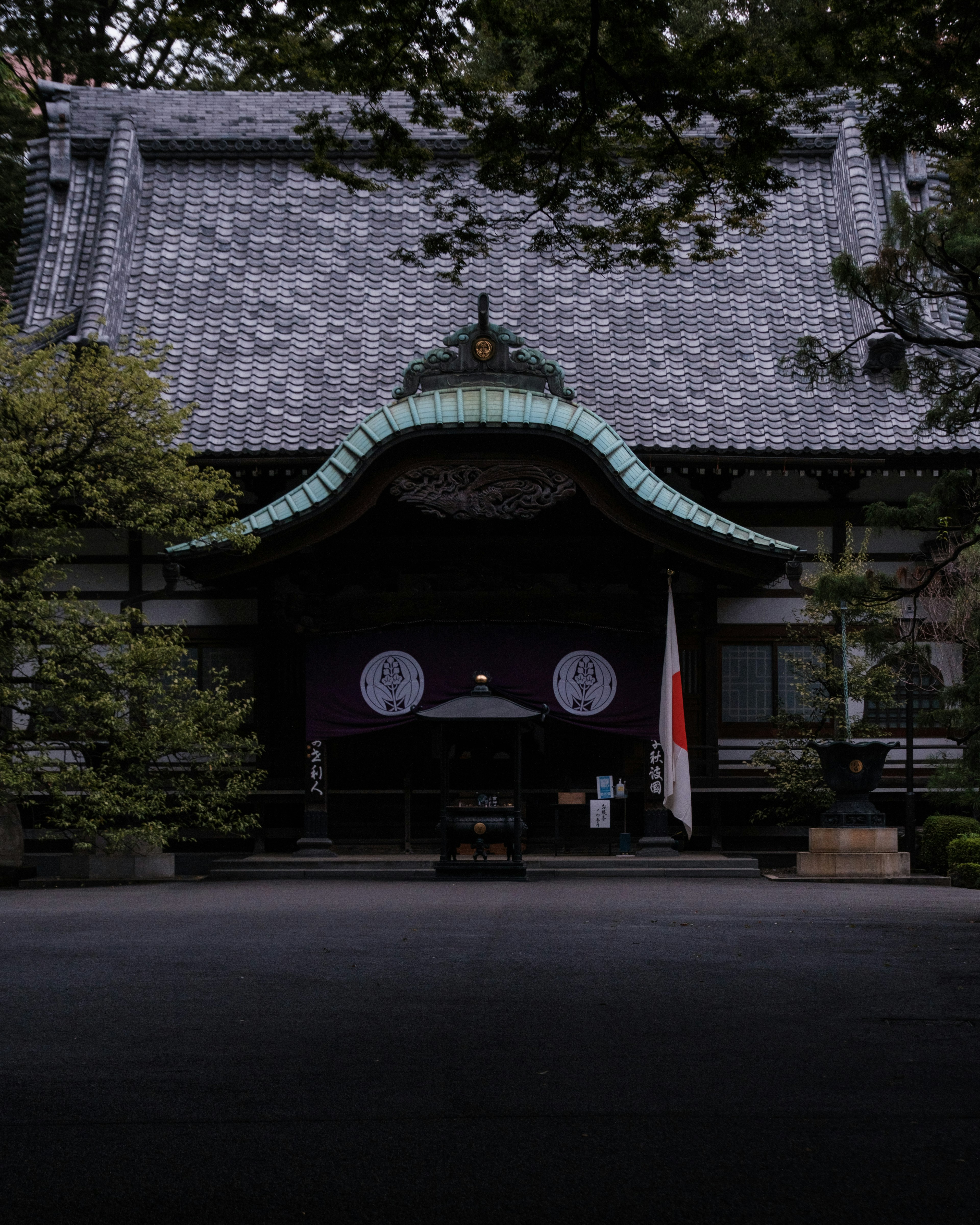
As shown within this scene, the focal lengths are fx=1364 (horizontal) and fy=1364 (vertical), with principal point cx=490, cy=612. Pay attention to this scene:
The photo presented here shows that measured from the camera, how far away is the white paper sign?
1892 centimetres

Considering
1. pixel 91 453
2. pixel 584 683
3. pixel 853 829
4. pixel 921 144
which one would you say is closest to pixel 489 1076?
pixel 921 144

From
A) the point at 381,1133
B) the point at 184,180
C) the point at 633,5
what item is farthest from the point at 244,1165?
the point at 184,180

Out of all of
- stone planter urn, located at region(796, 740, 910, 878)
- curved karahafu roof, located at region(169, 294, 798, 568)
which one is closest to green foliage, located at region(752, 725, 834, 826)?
stone planter urn, located at region(796, 740, 910, 878)

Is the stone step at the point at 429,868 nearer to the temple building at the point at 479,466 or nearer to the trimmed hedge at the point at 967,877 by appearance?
the temple building at the point at 479,466

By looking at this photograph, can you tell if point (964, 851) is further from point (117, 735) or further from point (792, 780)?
point (117, 735)

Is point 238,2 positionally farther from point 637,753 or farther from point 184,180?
point 184,180

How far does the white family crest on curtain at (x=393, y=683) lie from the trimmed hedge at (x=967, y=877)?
748 cm

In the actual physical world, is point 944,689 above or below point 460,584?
below

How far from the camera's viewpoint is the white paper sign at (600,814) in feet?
62.1

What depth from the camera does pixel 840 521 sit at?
69.5 feet

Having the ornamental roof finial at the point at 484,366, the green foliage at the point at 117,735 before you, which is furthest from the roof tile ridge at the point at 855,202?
the green foliage at the point at 117,735

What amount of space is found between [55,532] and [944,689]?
1106 cm

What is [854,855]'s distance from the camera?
1794 centimetres

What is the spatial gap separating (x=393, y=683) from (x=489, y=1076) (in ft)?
45.3
